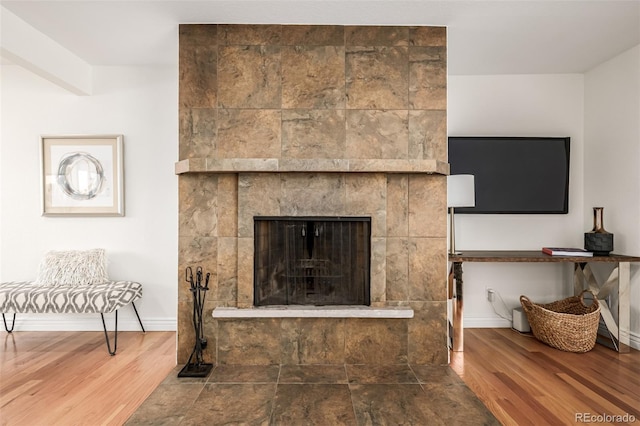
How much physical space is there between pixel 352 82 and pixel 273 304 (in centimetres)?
169

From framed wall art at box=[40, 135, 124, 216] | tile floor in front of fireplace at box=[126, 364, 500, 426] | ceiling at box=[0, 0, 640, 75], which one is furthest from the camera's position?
framed wall art at box=[40, 135, 124, 216]

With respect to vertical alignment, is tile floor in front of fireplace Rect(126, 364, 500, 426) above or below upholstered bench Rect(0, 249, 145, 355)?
below

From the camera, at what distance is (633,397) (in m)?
2.36

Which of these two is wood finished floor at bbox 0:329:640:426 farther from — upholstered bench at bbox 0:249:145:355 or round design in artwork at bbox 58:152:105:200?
round design in artwork at bbox 58:152:105:200

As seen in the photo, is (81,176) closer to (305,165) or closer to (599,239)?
(305,165)

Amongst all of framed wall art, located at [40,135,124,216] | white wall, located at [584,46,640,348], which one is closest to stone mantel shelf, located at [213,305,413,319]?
framed wall art, located at [40,135,124,216]

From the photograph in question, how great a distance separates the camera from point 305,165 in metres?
2.67

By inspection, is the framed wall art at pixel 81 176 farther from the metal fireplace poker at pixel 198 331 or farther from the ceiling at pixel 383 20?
the metal fireplace poker at pixel 198 331

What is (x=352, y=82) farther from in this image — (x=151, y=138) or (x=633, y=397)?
(x=633, y=397)

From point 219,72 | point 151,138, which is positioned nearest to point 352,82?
point 219,72

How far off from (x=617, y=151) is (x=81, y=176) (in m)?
4.82

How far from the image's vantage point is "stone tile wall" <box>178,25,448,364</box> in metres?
2.81

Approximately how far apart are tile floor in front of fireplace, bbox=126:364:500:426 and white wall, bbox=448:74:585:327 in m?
1.38

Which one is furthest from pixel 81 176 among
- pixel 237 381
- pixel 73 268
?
pixel 237 381
